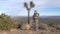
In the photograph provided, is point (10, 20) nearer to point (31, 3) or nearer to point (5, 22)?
point (5, 22)

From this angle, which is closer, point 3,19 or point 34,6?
point 3,19

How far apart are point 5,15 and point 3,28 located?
3.15m

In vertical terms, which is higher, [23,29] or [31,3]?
[31,3]

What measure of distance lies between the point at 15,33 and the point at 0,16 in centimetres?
592

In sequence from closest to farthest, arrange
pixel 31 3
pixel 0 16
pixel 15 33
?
pixel 15 33 < pixel 0 16 < pixel 31 3

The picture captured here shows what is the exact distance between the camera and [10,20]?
101 ft

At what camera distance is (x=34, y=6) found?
114ft

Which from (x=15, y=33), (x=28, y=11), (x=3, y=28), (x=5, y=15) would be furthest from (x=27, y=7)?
(x=15, y=33)

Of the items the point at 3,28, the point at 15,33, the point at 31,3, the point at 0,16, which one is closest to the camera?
the point at 15,33

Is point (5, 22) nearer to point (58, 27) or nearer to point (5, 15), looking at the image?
point (5, 15)

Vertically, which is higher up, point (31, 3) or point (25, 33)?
point (31, 3)

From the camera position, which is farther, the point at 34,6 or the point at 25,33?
the point at 34,6

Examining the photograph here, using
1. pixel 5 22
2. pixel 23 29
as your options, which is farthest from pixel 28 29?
pixel 5 22

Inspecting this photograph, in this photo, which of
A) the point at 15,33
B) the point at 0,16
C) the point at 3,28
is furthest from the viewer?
the point at 0,16
